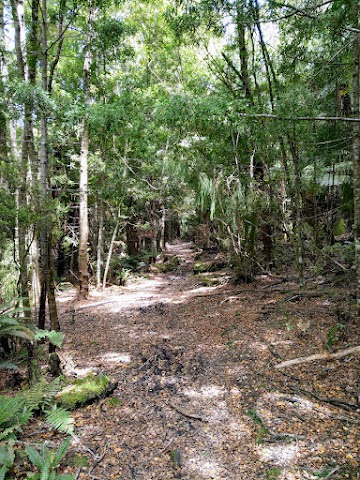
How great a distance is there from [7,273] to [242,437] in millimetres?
5718

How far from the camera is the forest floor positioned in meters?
3.20

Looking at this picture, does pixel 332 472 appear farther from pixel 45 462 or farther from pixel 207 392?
pixel 45 462

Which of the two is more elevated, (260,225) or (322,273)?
(260,225)

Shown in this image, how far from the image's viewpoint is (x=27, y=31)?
282 inches

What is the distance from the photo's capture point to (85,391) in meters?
4.29

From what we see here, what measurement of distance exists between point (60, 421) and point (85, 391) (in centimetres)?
87

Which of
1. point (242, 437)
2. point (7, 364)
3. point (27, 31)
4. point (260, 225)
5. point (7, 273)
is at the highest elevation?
point (27, 31)

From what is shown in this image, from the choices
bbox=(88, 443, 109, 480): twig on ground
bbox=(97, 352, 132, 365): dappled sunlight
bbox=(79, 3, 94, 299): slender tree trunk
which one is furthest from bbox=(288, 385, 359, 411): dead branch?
bbox=(79, 3, 94, 299): slender tree trunk

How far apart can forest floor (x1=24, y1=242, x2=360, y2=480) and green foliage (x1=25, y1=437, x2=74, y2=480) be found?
0.28 metres

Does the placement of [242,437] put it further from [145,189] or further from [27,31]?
[145,189]

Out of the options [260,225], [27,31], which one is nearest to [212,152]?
[260,225]

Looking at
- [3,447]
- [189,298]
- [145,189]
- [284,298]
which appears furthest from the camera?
[145,189]

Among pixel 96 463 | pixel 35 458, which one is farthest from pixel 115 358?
pixel 35 458

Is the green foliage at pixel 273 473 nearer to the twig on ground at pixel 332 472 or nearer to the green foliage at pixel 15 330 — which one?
the twig on ground at pixel 332 472
